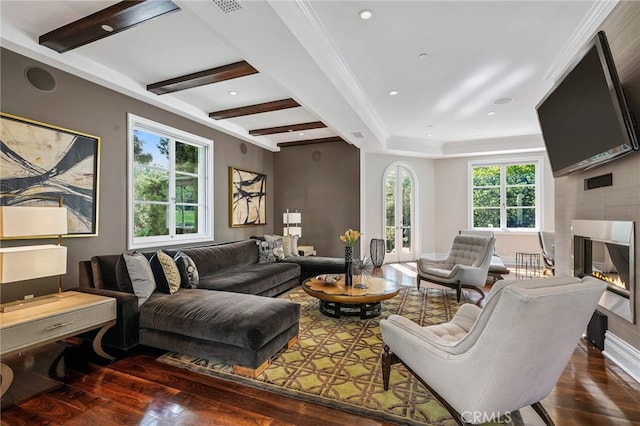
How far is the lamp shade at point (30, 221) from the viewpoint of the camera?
222cm

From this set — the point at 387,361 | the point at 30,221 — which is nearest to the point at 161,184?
the point at 30,221

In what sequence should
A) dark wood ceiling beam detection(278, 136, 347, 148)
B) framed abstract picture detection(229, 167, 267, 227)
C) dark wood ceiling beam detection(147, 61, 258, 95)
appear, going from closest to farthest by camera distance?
dark wood ceiling beam detection(147, 61, 258, 95), framed abstract picture detection(229, 167, 267, 227), dark wood ceiling beam detection(278, 136, 347, 148)

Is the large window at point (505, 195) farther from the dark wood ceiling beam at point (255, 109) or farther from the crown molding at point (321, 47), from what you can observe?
the dark wood ceiling beam at point (255, 109)

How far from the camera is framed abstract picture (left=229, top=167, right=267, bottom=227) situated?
18.5 ft

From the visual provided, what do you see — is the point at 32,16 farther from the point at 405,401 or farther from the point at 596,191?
the point at 596,191

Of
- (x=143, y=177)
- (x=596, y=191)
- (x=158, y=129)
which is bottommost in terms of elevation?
(x=596, y=191)

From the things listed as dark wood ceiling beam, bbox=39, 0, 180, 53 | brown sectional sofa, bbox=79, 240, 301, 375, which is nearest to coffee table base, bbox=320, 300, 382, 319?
brown sectional sofa, bbox=79, 240, 301, 375

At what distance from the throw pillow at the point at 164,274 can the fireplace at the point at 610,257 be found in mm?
4014

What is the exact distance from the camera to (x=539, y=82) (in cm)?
382

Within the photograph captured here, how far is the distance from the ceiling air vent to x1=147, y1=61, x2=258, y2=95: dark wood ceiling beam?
1.01 metres

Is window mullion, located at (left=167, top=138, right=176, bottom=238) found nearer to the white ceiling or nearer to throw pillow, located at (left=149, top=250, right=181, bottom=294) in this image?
the white ceiling

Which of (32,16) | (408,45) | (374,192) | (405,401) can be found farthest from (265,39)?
(374,192)

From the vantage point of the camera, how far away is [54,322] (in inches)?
85.0

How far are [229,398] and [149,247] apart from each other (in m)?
2.77
